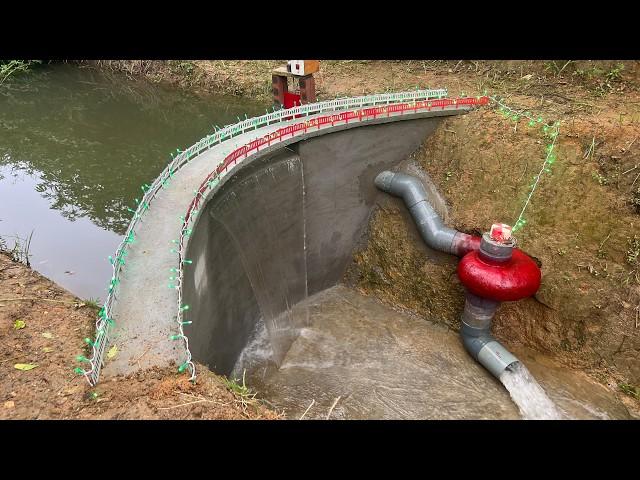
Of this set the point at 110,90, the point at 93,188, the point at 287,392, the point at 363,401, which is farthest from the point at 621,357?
the point at 110,90

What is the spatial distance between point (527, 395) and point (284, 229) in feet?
28.5

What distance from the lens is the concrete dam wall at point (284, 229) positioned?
11.6m

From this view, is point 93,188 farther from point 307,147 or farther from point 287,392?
point 287,392

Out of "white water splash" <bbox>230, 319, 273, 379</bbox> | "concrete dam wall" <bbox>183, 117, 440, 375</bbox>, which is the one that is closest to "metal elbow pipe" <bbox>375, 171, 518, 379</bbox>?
"concrete dam wall" <bbox>183, 117, 440, 375</bbox>

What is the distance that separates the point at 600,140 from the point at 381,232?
23.2ft

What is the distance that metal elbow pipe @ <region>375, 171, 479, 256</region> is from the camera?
1330 cm

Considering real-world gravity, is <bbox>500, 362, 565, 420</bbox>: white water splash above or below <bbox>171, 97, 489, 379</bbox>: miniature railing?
below

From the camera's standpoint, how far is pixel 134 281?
28.6 ft

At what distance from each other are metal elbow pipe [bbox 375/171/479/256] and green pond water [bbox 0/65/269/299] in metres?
9.77

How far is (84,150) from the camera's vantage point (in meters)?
20.3

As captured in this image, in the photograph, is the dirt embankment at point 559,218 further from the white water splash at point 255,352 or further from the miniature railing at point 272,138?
the white water splash at point 255,352

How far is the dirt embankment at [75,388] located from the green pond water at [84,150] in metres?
4.95

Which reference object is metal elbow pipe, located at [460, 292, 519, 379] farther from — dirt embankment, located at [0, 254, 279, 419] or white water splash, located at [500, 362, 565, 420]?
dirt embankment, located at [0, 254, 279, 419]

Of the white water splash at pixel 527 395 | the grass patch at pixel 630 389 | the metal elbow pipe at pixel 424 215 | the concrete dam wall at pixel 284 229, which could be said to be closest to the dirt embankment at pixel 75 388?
the concrete dam wall at pixel 284 229
